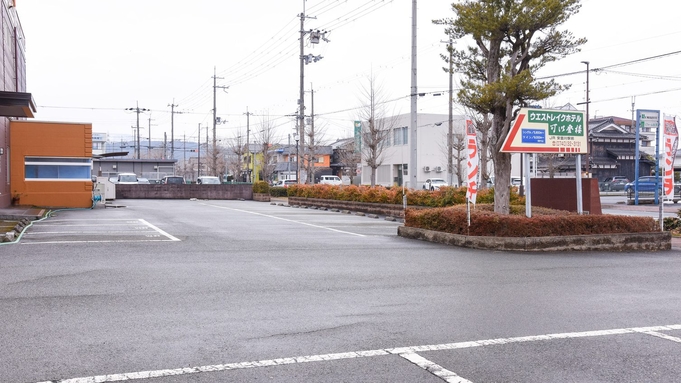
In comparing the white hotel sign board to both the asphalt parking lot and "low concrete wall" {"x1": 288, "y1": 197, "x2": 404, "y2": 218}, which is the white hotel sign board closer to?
the asphalt parking lot

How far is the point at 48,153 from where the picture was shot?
2614cm

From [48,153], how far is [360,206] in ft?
45.4

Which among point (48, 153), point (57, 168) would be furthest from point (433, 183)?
point (48, 153)

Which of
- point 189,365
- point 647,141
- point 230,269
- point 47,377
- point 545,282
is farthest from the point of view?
point 647,141

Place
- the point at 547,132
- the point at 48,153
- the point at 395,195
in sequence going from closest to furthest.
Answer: the point at 547,132 < the point at 395,195 < the point at 48,153

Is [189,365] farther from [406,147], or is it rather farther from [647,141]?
[647,141]

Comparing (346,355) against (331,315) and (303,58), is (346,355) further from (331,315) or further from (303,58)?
(303,58)

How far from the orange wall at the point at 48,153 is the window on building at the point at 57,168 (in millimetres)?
193

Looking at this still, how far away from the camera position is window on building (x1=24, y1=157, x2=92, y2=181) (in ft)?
85.4

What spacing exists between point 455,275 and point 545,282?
52.6 inches

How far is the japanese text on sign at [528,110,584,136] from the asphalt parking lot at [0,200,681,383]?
395 cm

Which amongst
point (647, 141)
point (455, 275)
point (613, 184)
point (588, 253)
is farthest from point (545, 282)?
point (647, 141)

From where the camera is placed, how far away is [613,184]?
54594 millimetres

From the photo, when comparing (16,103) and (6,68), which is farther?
(6,68)
